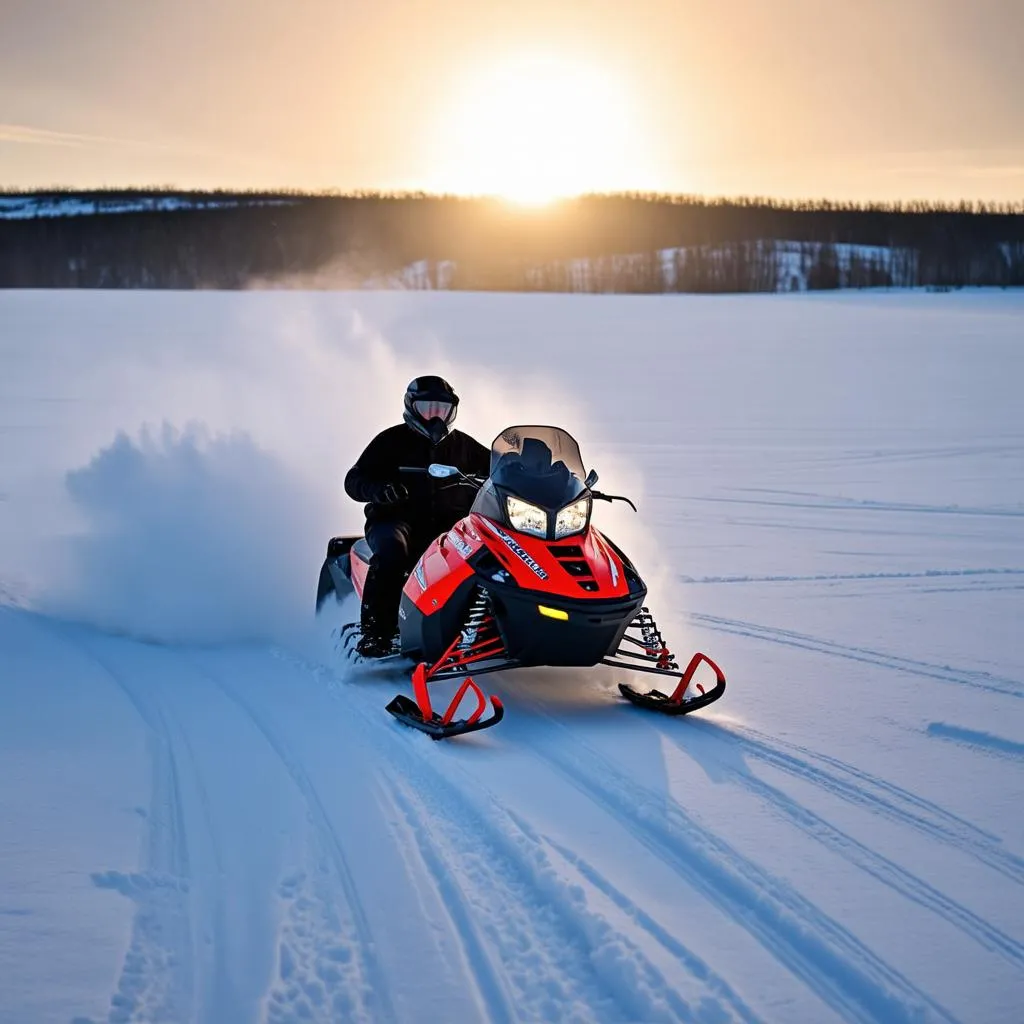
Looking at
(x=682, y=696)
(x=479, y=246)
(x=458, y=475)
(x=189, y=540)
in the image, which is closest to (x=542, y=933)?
(x=682, y=696)

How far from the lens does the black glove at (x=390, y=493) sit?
6.30 m

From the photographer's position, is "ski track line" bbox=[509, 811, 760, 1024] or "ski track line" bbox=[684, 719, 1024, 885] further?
"ski track line" bbox=[684, 719, 1024, 885]

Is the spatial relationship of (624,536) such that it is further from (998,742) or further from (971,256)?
(971,256)

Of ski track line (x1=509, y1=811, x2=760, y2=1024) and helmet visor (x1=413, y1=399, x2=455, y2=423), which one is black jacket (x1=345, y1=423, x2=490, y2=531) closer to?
helmet visor (x1=413, y1=399, x2=455, y2=423)

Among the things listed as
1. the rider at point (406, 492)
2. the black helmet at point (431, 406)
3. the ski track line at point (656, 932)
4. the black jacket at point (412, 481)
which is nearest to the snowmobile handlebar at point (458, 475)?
the rider at point (406, 492)

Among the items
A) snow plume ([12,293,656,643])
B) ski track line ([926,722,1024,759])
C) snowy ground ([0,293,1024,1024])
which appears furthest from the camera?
snow plume ([12,293,656,643])

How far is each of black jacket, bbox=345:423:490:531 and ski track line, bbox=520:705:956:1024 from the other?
2365 mm

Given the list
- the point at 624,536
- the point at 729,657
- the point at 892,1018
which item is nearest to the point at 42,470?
the point at 624,536

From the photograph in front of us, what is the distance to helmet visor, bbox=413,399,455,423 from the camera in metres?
6.60

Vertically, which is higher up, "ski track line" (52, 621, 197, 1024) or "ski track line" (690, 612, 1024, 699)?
"ski track line" (690, 612, 1024, 699)

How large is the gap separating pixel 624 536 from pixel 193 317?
1262 inches

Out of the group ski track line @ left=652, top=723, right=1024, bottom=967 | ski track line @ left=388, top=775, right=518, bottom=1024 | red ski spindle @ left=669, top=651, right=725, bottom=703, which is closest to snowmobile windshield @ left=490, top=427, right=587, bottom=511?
red ski spindle @ left=669, top=651, right=725, bottom=703

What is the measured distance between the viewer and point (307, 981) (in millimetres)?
3123

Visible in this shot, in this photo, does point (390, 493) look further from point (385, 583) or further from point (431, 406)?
point (431, 406)
